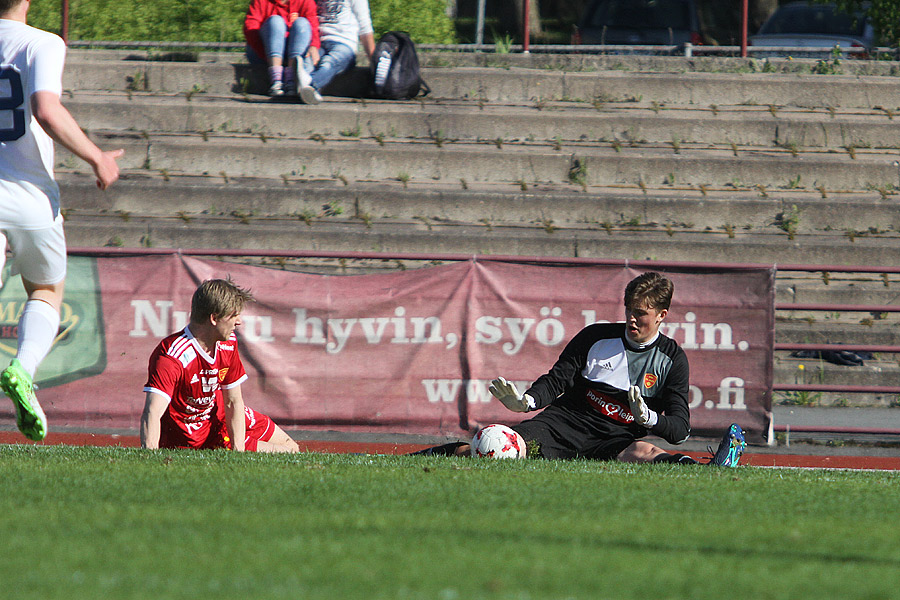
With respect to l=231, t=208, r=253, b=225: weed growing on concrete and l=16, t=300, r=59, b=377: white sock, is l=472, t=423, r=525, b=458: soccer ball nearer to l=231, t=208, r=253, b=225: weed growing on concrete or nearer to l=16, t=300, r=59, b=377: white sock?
l=16, t=300, r=59, b=377: white sock

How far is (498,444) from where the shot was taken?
262 inches

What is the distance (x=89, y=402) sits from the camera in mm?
9352

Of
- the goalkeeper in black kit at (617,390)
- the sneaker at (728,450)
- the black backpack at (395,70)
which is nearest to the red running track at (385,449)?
the sneaker at (728,450)

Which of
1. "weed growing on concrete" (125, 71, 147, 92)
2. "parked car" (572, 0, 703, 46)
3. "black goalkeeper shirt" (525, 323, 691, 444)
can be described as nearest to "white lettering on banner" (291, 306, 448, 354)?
"black goalkeeper shirt" (525, 323, 691, 444)

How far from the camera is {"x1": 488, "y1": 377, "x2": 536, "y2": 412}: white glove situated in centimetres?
651

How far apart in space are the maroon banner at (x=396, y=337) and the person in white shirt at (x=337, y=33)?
248 inches

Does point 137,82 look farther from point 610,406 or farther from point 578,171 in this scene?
point 610,406

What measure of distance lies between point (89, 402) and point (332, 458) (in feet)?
13.0

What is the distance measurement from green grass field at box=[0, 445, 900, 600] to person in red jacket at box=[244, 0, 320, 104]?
955 cm

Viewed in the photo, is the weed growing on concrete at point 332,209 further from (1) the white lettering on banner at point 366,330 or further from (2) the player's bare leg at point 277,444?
(2) the player's bare leg at point 277,444

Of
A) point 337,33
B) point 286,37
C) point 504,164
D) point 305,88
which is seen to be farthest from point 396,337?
point 337,33

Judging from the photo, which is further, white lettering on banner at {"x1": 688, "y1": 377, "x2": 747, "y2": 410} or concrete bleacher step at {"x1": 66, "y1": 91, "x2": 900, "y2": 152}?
concrete bleacher step at {"x1": 66, "y1": 91, "x2": 900, "y2": 152}

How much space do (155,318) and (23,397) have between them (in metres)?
4.57

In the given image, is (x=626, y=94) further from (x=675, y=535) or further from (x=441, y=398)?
(x=675, y=535)
